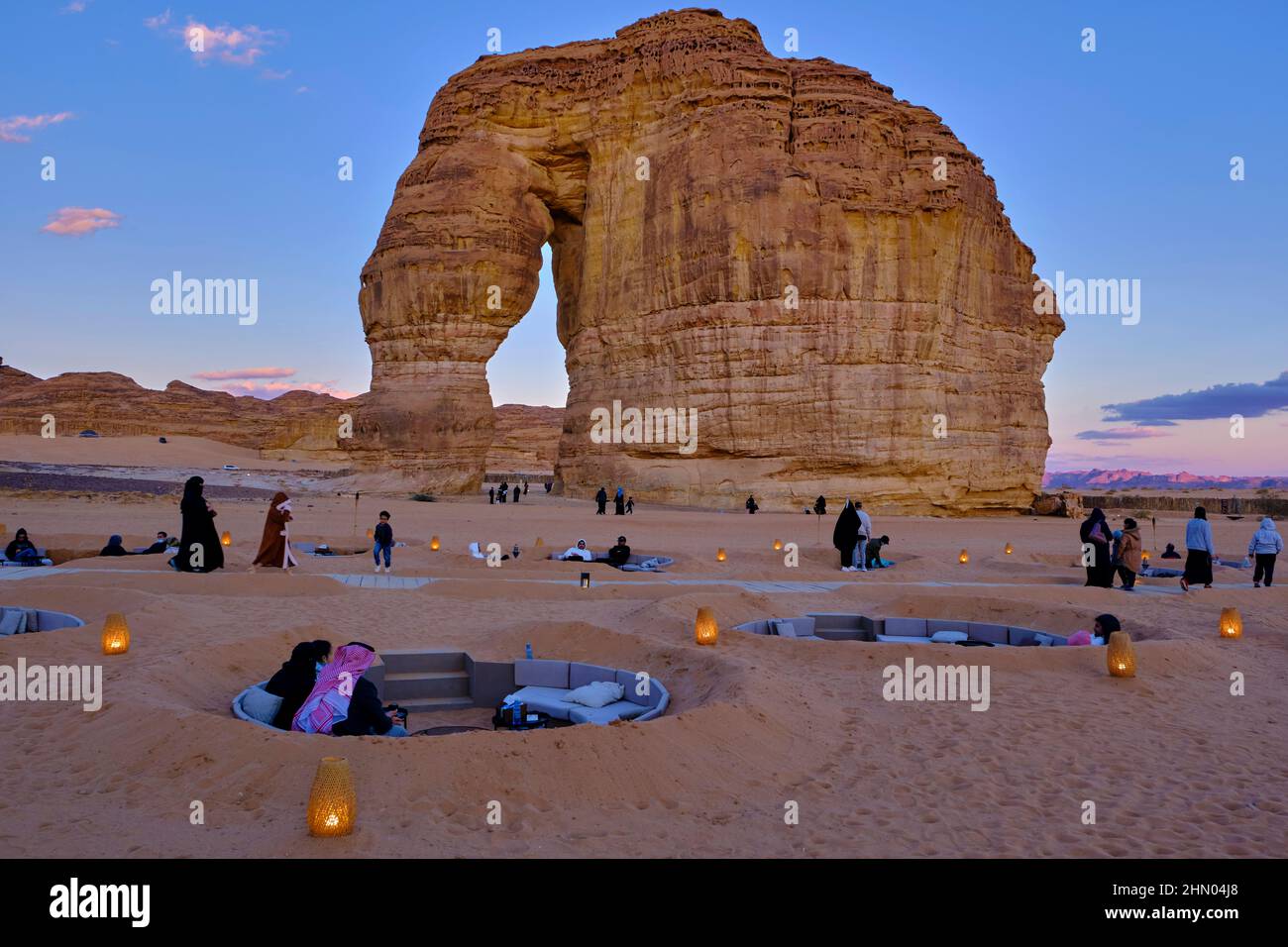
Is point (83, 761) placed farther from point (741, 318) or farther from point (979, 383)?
point (979, 383)

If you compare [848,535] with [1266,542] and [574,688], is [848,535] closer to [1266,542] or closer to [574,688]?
[1266,542]

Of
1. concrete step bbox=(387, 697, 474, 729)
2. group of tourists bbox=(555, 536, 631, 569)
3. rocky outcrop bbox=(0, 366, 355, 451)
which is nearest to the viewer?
concrete step bbox=(387, 697, 474, 729)

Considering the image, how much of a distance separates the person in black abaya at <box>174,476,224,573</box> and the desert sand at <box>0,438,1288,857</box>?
85cm

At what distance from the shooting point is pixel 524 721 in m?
8.41

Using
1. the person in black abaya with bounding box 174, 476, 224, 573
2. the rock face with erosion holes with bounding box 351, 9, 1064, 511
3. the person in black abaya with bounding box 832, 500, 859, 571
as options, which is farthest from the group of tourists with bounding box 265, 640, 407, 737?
the rock face with erosion holes with bounding box 351, 9, 1064, 511

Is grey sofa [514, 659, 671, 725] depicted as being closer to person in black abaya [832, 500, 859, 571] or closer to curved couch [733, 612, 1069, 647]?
curved couch [733, 612, 1069, 647]

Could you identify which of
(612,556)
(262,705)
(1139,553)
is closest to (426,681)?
(262,705)

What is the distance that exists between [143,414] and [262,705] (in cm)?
9692

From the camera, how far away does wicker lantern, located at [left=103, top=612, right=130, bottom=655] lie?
961 centimetres

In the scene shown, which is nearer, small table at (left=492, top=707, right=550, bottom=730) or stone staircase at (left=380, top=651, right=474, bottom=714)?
small table at (left=492, top=707, right=550, bottom=730)

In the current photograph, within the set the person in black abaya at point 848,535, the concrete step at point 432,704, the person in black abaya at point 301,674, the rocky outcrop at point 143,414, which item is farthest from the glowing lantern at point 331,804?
the rocky outcrop at point 143,414

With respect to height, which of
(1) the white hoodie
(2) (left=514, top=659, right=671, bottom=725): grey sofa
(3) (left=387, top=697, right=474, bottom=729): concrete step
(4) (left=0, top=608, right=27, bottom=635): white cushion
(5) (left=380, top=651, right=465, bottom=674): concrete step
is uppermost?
(1) the white hoodie

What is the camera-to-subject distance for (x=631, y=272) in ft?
142
